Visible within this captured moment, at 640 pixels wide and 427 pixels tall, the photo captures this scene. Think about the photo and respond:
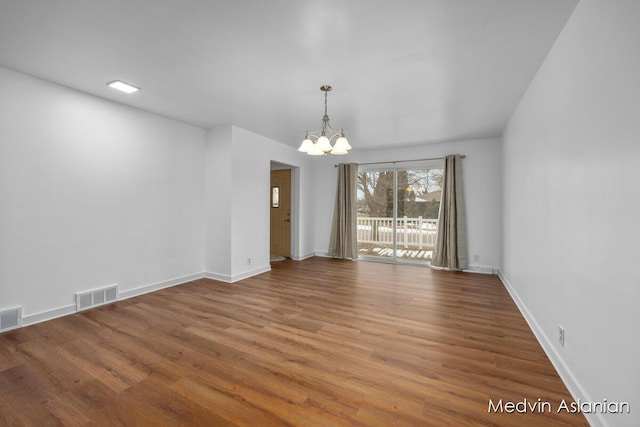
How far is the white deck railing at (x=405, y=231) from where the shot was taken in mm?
5945

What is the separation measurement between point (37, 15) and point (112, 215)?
2232 mm

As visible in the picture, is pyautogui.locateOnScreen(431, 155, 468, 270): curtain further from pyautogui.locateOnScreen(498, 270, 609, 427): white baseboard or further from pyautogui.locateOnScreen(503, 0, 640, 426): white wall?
pyautogui.locateOnScreen(503, 0, 640, 426): white wall

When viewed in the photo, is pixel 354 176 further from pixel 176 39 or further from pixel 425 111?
pixel 176 39

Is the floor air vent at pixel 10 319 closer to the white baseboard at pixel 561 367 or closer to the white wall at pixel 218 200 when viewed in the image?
the white wall at pixel 218 200

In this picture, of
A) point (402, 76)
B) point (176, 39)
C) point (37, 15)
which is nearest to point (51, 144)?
point (37, 15)

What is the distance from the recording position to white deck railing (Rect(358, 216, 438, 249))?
5945 mm

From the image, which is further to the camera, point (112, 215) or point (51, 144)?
point (112, 215)

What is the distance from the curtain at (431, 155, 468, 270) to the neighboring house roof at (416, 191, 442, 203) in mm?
280

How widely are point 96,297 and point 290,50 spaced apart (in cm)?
361

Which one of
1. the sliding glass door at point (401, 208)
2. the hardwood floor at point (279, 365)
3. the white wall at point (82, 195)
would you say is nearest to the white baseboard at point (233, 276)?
the white wall at point (82, 195)

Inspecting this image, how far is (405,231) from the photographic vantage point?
616 centimetres

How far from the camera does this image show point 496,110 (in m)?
3.73

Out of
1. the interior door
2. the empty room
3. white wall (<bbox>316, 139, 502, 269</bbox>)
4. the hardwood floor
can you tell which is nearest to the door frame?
the interior door

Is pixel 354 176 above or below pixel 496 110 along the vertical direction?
below
